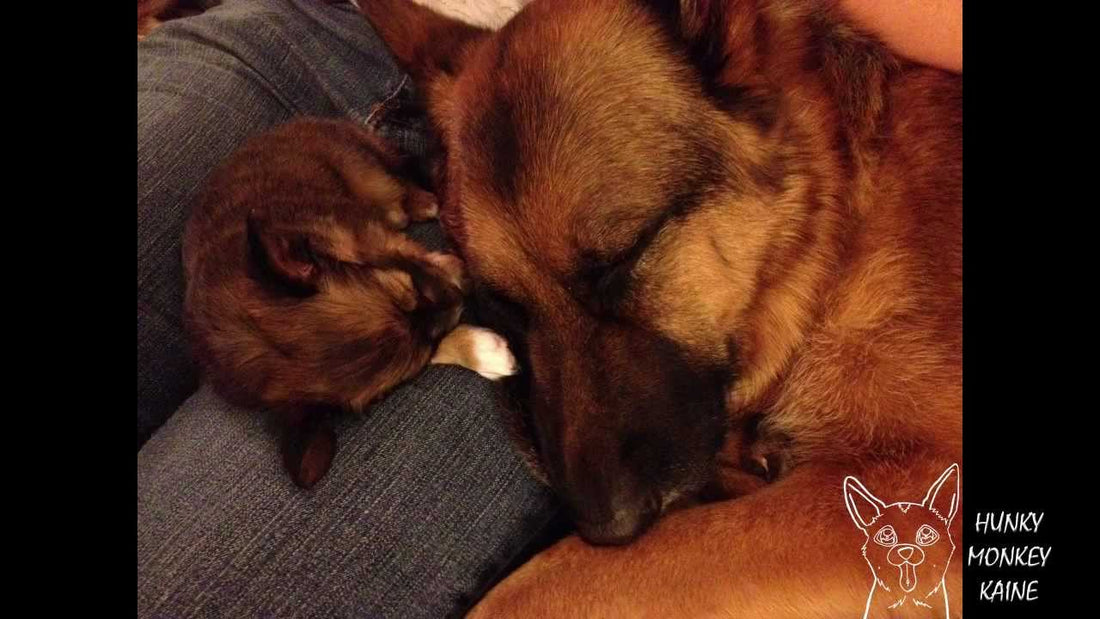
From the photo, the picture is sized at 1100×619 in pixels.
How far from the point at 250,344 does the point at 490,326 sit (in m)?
0.68

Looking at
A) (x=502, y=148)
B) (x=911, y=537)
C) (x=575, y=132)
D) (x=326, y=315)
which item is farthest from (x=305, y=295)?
(x=911, y=537)

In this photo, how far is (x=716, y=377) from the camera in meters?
1.43

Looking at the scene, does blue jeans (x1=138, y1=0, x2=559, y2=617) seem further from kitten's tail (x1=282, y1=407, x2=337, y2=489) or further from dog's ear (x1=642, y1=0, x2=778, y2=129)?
dog's ear (x1=642, y1=0, x2=778, y2=129)

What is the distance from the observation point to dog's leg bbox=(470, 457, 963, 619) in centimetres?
124

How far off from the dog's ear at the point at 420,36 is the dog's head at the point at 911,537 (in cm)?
142

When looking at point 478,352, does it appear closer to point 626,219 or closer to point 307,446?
point 307,446

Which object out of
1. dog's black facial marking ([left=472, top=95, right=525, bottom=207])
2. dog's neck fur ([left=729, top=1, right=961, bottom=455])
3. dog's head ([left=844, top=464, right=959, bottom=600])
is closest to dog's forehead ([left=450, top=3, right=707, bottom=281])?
dog's black facial marking ([left=472, top=95, right=525, bottom=207])

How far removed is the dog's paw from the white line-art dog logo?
0.88 meters

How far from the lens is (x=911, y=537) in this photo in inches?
47.1

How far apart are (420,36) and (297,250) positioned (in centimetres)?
66
